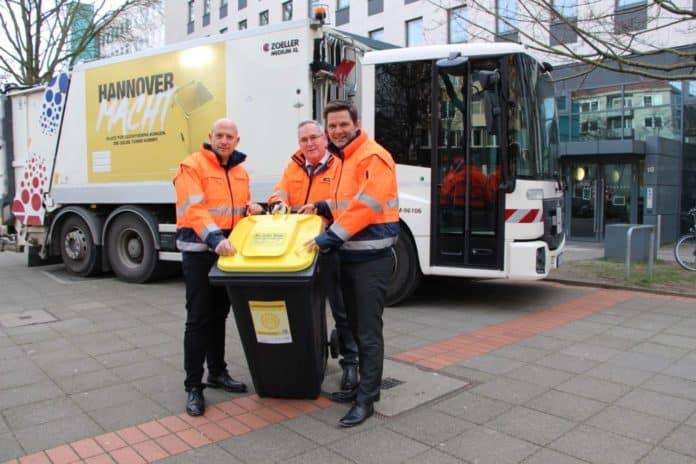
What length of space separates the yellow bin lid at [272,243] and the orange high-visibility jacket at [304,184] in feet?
1.02

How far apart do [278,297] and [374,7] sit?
1022 inches

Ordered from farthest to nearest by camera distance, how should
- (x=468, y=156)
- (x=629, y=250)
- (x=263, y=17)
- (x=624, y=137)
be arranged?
1. (x=263, y=17)
2. (x=624, y=137)
3. (x=629, y=250)
4. (x=468, y=156)

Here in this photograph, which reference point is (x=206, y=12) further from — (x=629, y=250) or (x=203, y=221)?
(x=203, y=221)

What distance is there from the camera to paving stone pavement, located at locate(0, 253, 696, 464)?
312cm

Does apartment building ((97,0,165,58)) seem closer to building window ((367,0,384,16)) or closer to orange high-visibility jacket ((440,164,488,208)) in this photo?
building window ((367,0,384,16))

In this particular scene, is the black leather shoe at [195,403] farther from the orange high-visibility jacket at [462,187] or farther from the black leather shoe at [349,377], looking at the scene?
the orange high-visibility jacket at [462,187]

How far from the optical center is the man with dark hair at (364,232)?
3357 mm

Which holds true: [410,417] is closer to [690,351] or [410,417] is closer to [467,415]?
[467,415]

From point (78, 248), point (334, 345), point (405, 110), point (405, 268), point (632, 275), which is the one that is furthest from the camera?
point (78, 248)

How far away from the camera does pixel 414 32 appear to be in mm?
25469

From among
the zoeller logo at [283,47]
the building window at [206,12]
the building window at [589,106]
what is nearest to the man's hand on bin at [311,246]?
the zoeller logo at [283,47]

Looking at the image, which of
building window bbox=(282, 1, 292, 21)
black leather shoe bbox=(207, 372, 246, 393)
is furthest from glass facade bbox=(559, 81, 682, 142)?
building window bbox=(282, 1, 292, 21)

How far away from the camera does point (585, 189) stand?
54.7 ft

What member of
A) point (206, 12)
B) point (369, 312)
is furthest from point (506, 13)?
point (206, 12)
